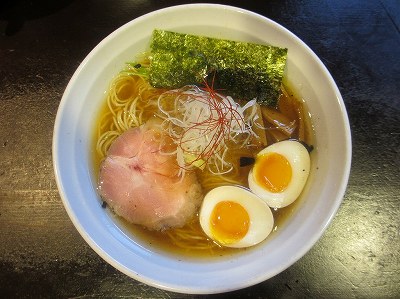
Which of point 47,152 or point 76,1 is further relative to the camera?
point 76,1

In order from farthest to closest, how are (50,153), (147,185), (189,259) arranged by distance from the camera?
(50,153), (147,185), (189,259)

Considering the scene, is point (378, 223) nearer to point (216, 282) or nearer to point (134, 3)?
point (216, 282)

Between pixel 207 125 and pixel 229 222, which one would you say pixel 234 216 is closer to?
pixel 229 222

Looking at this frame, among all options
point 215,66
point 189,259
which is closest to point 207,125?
point 215,66

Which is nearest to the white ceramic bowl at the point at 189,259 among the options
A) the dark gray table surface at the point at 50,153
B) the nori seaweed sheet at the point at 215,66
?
the nori seaweed sheet at the point at 215,66

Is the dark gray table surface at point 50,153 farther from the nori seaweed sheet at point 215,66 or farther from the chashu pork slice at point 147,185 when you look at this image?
the nori seaweed sheet at point 215,66

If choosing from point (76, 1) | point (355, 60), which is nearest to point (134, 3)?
point (76, 1)

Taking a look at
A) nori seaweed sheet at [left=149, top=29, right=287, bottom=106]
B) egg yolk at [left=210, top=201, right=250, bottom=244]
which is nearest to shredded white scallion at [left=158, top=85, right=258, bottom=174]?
nori seaweed sheet at [left=149, top=29, right=287, bottom=106]
